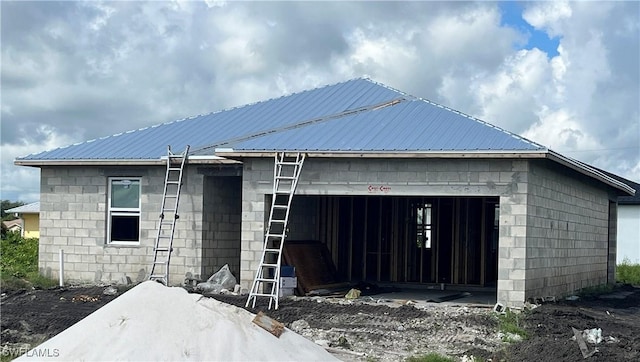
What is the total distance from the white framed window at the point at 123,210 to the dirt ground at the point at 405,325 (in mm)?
2134

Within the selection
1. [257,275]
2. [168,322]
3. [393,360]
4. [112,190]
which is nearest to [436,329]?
[393,360]

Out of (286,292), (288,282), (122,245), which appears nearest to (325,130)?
(288,282)

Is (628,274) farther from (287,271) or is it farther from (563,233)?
(287,271)

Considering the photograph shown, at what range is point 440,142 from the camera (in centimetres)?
1684

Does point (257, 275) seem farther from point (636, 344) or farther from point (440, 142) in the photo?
point (636, 344)

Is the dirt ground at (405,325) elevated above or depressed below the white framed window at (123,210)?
below

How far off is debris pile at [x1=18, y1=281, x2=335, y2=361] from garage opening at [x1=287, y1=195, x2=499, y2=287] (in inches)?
450

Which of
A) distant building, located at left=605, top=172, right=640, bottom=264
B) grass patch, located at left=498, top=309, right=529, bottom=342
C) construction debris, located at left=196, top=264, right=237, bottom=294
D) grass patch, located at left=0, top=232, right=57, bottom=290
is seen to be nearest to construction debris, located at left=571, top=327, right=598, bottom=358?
grass patch, located at left=498, top=309, right=529, bottom=342

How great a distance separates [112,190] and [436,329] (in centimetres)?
957

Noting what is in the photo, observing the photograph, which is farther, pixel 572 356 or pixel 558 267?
pixel 558 267

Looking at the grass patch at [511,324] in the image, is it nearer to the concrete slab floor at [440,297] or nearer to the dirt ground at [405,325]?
the dirt ground at [405,325]

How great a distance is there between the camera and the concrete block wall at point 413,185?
1633 centimetres

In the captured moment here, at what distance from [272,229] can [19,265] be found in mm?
9639

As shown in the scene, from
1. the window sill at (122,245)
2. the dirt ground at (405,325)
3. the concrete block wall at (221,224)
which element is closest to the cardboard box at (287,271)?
the dirt ground at (405,325)
